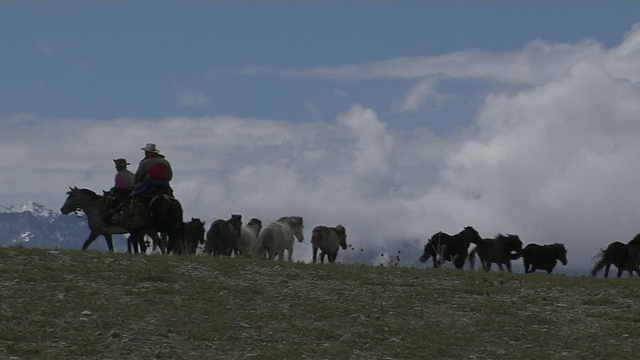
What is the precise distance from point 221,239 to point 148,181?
614 centimetres

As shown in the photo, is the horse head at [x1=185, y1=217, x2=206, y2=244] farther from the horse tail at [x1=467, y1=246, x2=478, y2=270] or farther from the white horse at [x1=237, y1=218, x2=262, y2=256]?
the horse tail at [x1=467, y1=246, x2=478, y2=270]

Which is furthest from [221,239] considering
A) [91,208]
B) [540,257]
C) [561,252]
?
[561,252]

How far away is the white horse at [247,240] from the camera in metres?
29.1

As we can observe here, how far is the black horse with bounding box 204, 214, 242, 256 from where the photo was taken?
1097 inches

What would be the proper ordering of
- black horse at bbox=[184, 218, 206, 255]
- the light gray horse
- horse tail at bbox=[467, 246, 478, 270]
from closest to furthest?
black horse at bbox=[184, 218, 206, 255] < horse tail at bbox=[467, 246, 478, 270] < the light gray horse

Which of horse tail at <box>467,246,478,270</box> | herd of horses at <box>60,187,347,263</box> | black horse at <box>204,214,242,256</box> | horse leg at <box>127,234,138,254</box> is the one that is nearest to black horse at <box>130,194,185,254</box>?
herd of horses at <box>60,187,347,263</box>

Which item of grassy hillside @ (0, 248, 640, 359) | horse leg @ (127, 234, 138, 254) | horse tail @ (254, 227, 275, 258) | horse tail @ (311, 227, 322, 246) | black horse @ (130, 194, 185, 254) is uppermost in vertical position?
horse tail @ (311, 227, 322, 246)

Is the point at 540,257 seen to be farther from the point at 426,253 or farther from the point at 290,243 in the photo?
the point at 290,243

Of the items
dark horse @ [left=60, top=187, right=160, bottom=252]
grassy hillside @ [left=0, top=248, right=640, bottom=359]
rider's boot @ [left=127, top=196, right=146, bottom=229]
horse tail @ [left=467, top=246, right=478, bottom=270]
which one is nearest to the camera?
grassy hillside @ [left=0, top=248, right=640, bottom=359]

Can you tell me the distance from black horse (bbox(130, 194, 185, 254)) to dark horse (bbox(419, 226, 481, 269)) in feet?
24.1

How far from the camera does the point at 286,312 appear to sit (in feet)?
46.5

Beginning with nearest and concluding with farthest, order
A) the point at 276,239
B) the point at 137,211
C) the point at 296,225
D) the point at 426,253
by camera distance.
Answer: the point at 137,211 < the point at 426,253 < the point at 276,239 < the point at 296,225

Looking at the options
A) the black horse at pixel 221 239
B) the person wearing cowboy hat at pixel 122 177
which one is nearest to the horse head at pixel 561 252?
the black horse at pixel 221 239

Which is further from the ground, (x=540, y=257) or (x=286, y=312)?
(x=540, y=257)
